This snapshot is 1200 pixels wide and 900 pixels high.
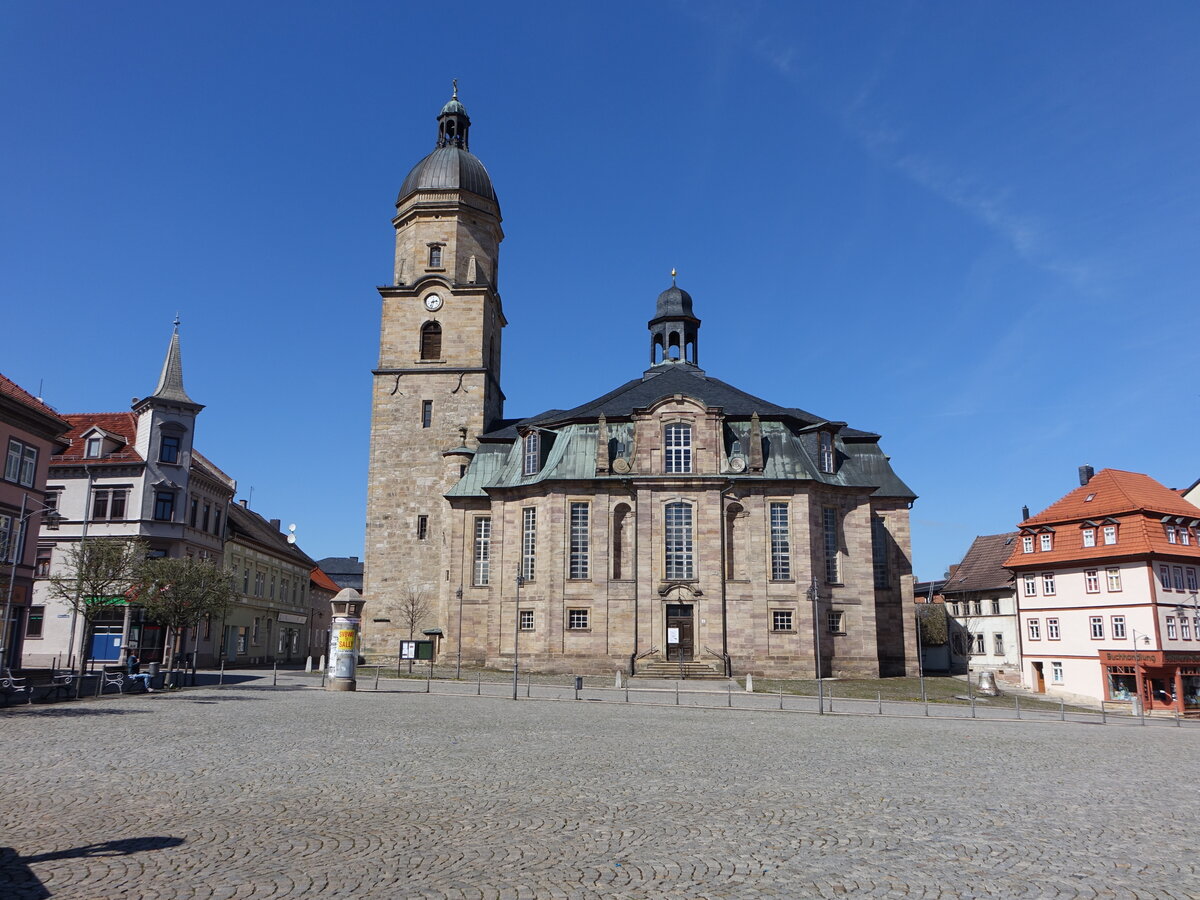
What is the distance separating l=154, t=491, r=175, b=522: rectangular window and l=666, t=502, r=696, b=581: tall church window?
27.3 metres

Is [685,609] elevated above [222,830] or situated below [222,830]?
above

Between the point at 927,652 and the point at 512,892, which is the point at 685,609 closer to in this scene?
the point at 927,652

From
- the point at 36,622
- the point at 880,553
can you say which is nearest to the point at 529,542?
the point at 880,553

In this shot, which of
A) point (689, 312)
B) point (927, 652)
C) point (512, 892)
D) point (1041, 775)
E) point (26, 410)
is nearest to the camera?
point (512, 892)

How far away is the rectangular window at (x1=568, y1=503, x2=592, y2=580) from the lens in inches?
2066

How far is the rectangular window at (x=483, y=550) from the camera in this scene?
185ft

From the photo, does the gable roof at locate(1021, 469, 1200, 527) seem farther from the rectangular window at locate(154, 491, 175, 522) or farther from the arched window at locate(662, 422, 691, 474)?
the rectangular window at locate(154, 491, 175, 522)

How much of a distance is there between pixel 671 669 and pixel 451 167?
37.5m

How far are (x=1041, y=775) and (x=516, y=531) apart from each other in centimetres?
4057

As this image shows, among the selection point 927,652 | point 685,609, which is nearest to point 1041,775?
point 685,609

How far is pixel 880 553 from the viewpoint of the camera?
58094 mm

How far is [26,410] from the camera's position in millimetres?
37656

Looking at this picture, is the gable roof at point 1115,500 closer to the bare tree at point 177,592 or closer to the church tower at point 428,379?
the church tower at point 428,379

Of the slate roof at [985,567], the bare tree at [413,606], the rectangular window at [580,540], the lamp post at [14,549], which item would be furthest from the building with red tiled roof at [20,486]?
the slate roof at [985,567]
